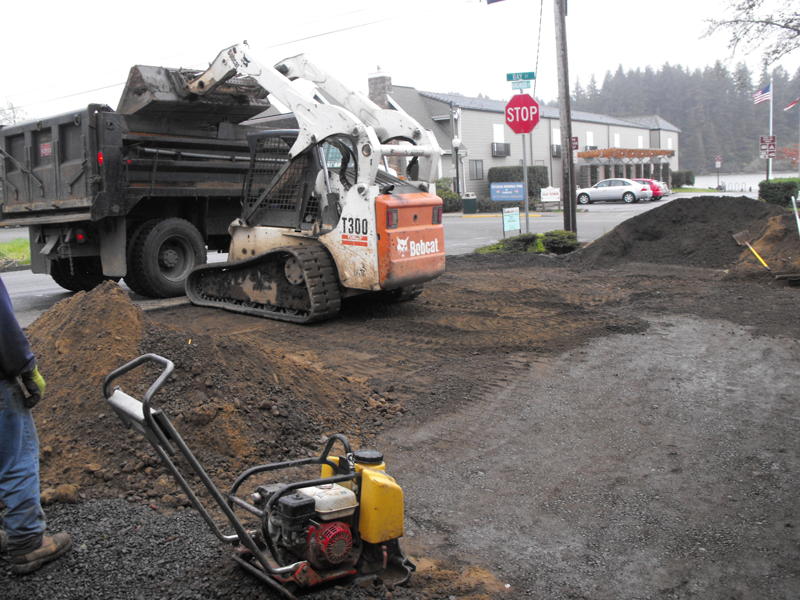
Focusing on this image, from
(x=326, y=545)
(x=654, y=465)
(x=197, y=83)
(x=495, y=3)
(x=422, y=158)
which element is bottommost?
(x=654, y=465)

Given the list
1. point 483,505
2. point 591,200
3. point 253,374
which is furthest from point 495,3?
point 591,200

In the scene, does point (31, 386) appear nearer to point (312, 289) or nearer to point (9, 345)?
point (9, 345)

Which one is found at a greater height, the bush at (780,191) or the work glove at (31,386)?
the bush at (780,191)

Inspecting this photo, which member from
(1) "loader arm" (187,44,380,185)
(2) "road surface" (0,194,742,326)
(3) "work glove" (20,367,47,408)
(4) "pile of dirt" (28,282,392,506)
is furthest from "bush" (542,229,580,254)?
(3) "work glove" (20,367,47,408)

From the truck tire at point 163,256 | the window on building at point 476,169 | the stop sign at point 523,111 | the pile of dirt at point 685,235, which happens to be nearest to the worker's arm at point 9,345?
the truck tire at point 163,256

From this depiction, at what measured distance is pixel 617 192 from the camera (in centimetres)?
4394

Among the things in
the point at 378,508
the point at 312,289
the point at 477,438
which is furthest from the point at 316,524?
the point at 312,289

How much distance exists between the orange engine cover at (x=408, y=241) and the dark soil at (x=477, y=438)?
24.4 inches

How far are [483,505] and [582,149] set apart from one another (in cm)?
6272

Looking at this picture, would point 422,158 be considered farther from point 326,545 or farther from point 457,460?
point 326,545

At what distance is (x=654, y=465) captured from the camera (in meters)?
4.99

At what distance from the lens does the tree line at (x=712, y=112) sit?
351 feet

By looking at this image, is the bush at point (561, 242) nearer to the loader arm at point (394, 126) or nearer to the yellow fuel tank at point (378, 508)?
the loader arm at point (394, 126)

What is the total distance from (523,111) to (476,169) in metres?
35.5
